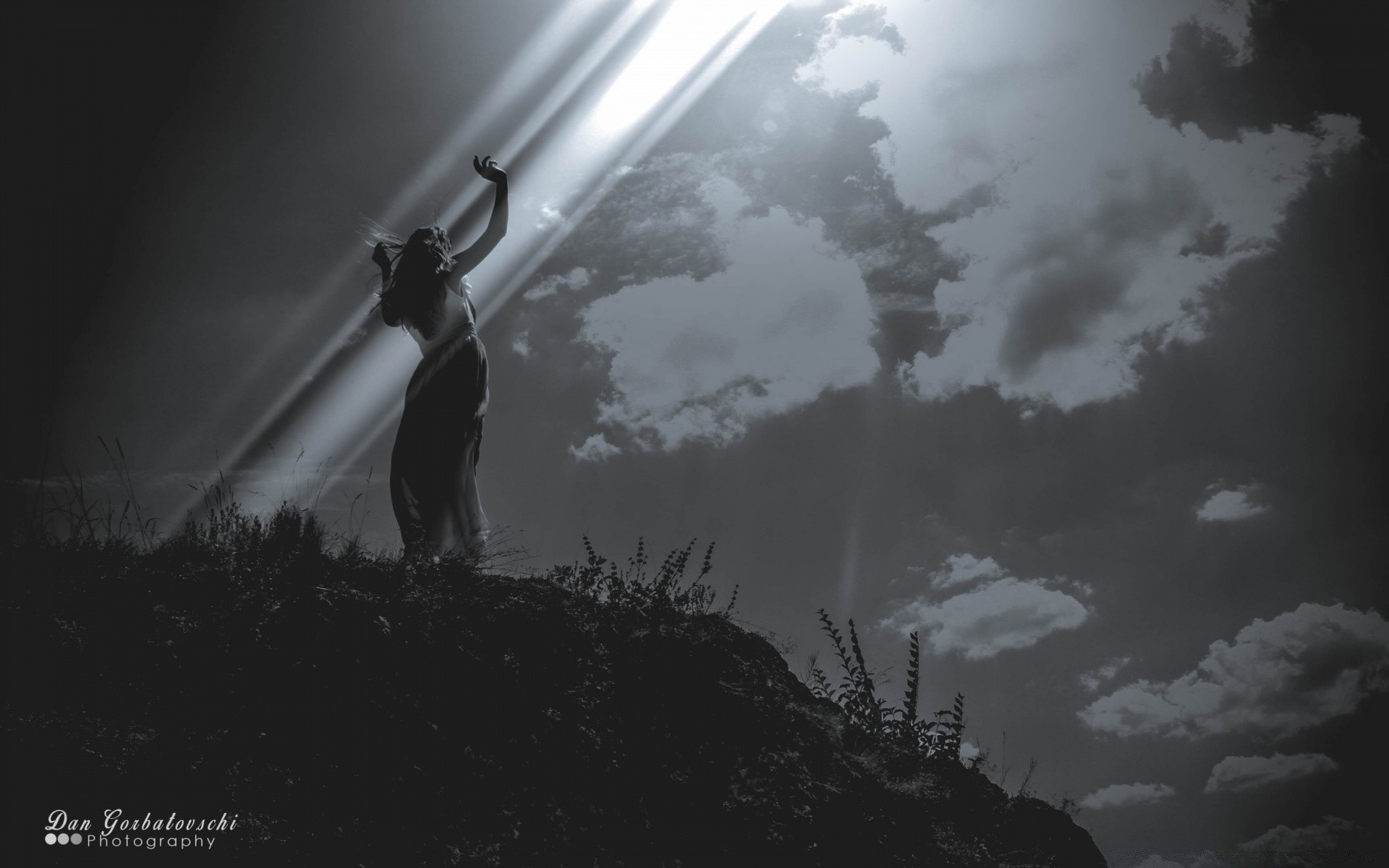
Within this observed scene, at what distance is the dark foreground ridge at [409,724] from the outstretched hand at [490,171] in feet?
12.3

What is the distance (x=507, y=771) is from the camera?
11.0 feet

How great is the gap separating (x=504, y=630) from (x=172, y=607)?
1473mm

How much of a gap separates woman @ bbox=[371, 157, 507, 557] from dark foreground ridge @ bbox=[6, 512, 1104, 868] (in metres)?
1.74

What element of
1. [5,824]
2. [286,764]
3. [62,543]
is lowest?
[5,824]

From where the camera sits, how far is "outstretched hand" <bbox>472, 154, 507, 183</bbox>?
7070mm

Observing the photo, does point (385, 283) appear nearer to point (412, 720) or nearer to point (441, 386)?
point (441, 386)

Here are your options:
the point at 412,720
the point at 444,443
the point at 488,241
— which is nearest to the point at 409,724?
the point at 412,720

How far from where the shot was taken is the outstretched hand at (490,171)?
707 cm

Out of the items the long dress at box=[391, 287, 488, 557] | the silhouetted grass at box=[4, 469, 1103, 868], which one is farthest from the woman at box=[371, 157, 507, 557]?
the silhouetted grass at box=[4, 469, 1103, 868]

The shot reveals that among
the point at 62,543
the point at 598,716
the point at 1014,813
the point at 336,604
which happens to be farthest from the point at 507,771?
the point at 1014,813

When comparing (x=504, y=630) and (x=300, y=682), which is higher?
(x=504, y=630)

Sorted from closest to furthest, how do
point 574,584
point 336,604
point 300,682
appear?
point 300,682, point 336,604, point 574,584

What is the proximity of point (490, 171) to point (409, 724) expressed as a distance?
5179mm

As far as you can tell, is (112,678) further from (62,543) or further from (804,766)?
(804,766)
